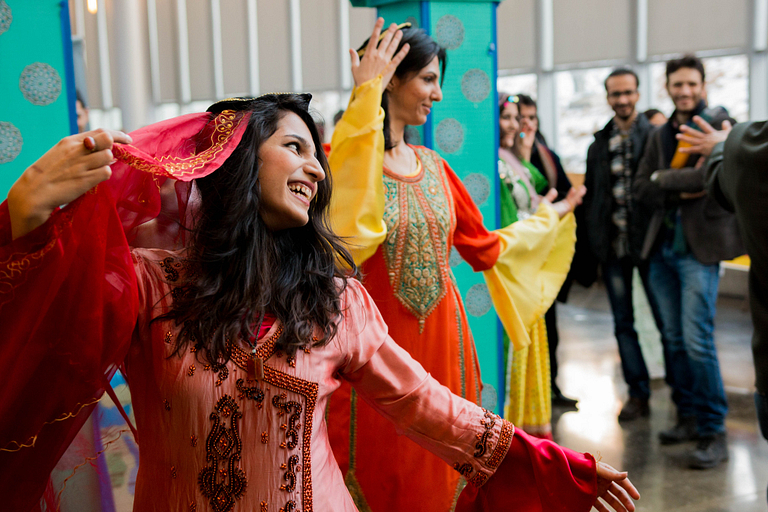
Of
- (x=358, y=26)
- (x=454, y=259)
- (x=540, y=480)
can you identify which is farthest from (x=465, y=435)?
(x=358, y=26)

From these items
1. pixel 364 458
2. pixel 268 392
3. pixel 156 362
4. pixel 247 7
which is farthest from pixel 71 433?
pixel 247 7

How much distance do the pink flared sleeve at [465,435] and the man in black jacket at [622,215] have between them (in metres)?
2.76

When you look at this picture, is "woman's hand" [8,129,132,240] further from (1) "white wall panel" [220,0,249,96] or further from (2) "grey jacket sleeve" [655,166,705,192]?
(1) "white wall panel" [220,0,249,96]

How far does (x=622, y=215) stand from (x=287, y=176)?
3.04 m

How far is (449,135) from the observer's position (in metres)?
2.69

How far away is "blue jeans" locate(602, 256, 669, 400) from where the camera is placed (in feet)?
12.7

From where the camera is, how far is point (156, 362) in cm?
108

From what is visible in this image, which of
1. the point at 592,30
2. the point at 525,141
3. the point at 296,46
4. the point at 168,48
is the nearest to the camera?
the point at 525,141

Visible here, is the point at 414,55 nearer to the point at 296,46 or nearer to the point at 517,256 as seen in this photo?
the point at 517,256

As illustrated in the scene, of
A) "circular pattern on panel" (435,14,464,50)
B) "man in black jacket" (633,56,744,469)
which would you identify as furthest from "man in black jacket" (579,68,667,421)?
"circular pattern on panel" (435,14,464,50)

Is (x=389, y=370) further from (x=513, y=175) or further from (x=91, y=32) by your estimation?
(x=91, y=32)

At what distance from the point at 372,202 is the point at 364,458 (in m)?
0.71

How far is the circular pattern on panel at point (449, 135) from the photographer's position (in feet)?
8.75

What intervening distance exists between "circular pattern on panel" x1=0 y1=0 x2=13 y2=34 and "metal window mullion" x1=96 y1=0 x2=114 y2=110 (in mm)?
12805
